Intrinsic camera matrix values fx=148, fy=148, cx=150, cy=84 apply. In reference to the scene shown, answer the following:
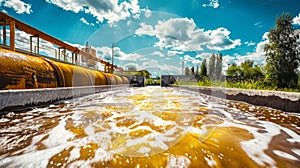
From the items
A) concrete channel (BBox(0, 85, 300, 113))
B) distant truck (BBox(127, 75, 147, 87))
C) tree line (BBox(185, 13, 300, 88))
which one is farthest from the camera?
distant truck (BBox(127, 75, 147, 87))

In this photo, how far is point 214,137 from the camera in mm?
1871

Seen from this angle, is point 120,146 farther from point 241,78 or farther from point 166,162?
point 241,78

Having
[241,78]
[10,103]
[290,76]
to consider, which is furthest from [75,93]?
[290,76]

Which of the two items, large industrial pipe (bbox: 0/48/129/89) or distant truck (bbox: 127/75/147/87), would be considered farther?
distant truck (bbox: 127/75/147/87)

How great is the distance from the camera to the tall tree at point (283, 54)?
7.59 metres

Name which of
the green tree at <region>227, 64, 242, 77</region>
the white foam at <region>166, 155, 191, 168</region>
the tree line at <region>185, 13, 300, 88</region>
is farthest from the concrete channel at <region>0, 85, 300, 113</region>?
the green tree at <region>227, 64, 242, 77</region>

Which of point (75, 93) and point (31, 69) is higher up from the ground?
point (31, 69)

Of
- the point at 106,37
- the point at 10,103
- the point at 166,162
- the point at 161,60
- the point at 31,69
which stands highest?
the point at 106,37

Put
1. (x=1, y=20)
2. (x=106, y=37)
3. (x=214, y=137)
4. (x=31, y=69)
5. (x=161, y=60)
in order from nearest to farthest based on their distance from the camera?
(x=214, y=137) < (x=31, y=69) < (x=1, y=20) < (x=106, y=37) < (x=161, y=60)

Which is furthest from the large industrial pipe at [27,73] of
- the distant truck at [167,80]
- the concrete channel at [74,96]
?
the distant truck at [167,80]

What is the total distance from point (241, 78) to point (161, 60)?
453cm

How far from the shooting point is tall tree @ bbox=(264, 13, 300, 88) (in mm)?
7586

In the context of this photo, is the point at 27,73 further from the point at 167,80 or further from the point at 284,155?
the point at 167,80

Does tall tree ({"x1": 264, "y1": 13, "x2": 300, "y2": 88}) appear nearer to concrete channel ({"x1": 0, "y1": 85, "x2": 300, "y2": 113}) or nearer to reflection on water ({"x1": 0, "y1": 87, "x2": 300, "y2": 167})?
concrete channel ({"x1": 0, "y1": 85, "x2": 300, "y2": 113})
